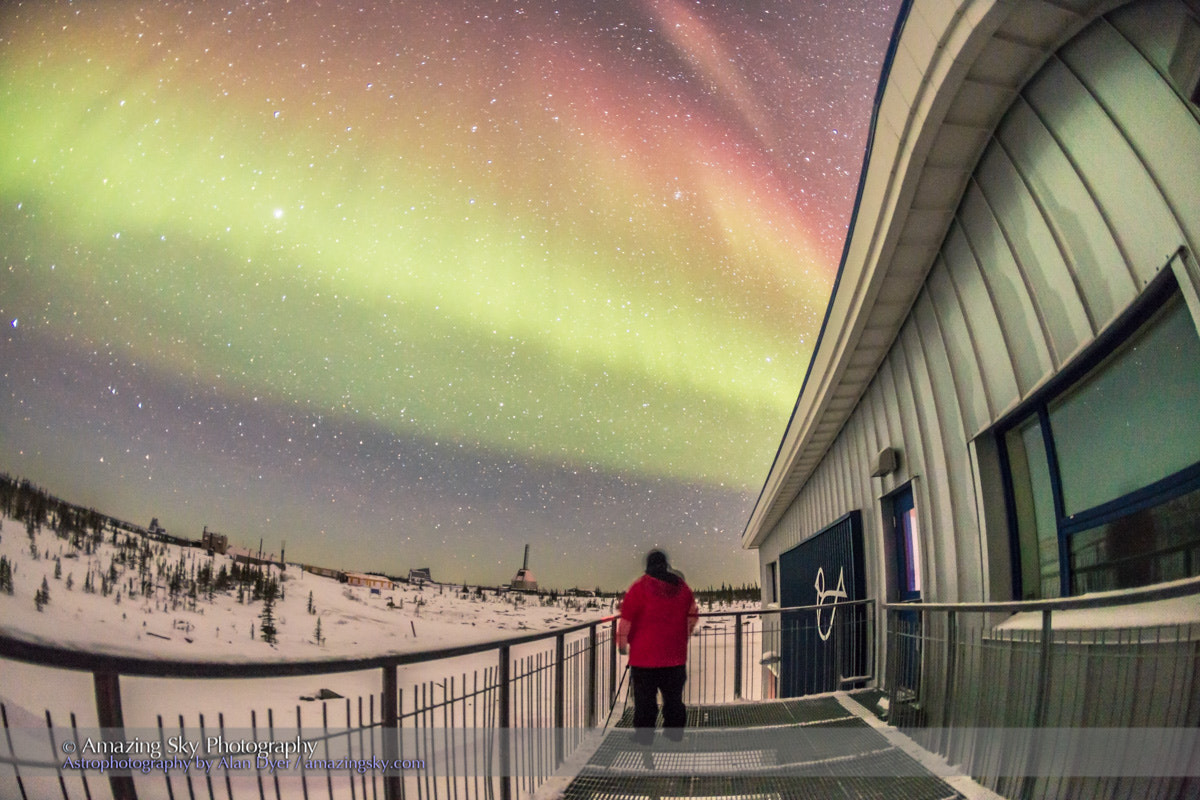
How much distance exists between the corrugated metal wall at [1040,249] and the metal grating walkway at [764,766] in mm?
1439

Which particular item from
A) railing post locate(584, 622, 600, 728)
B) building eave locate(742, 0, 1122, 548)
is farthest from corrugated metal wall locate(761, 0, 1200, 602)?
railing post locate(584, 622, 600, 728)

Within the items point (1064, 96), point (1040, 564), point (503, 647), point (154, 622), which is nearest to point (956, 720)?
point (1040, 564)

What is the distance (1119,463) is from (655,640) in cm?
309

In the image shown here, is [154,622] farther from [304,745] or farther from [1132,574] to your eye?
[1132,574]

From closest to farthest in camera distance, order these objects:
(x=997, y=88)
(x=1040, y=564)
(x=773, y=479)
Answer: (x=997, y=88), (x=1040, y=564), (x=773, y=479)

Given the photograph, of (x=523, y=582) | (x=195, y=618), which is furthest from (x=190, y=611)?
(x=523, y=582)

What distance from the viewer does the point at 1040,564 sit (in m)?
4.10

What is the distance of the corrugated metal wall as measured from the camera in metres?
2.61

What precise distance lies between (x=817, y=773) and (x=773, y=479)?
884 centimetres

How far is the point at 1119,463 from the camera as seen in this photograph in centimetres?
317

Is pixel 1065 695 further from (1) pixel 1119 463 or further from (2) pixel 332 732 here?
(2) pixel 332 732

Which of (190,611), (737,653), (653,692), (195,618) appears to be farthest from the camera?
(190,611)

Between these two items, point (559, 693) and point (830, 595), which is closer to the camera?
point (559, 693)

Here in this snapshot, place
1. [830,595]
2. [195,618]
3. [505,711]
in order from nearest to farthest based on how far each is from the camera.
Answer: [505,711], [830,595], [195,618]
